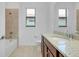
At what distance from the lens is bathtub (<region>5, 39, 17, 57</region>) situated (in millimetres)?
3236

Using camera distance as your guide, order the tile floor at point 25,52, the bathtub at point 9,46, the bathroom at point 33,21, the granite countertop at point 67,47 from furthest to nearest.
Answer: the tile floor at point 25,52 < the bathtub at point 9,46 < the bathroom at point 33,21 < the granite countertop at point 67,47

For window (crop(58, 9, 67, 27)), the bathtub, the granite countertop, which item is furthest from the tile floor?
window (crop(58, 9, 67, 27))

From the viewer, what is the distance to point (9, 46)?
3480 mm

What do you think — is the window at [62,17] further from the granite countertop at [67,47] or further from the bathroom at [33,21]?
the granite countertop at [67,47]

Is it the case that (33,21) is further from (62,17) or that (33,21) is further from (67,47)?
(67,47)

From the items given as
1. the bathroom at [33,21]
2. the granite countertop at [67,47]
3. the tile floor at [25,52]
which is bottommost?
the tile floor at [25,52]

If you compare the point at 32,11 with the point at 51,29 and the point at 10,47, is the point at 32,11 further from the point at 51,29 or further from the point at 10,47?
the point at 10,47

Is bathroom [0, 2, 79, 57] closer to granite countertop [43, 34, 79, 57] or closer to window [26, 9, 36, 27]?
window [26, 9, 36, 27]

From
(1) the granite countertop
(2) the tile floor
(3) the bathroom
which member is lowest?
(2) the tile floor

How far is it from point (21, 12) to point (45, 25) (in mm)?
528

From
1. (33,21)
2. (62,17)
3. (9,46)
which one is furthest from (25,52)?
(62,17)

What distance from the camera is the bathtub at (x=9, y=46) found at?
324cm

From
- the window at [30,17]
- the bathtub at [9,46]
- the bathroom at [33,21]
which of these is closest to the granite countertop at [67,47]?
the bathroom at [33,21]

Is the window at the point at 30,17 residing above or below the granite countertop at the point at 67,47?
above
